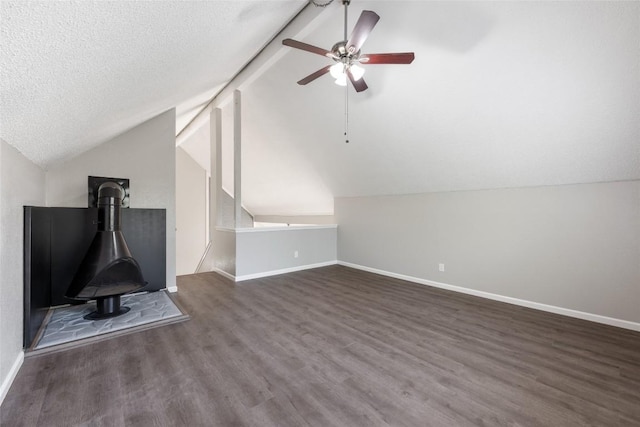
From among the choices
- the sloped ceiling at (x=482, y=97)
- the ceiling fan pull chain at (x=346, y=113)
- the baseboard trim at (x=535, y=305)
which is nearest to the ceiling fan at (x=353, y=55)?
the sloped ceiling at (x=482, y=97)

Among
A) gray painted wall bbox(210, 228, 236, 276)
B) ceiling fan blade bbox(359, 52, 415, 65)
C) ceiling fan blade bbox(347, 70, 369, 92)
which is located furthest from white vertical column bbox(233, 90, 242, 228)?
ceiling fan blade bbox(359, 52, 415, 65)

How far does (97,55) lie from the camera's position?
1.29 meters

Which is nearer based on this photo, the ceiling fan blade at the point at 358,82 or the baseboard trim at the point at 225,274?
the ceiling fan blade at the point at 358,82

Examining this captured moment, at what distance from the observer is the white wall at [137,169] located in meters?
3.37

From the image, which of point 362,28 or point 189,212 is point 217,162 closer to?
point 189,212

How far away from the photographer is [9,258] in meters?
1.89

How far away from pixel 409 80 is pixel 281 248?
11.4 feet

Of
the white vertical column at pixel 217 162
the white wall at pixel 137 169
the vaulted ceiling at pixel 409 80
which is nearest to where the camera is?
the vaulted ceiling at pixel 409 80

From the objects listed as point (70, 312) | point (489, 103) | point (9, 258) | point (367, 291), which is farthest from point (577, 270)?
point (70, 312)

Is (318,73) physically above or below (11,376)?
above

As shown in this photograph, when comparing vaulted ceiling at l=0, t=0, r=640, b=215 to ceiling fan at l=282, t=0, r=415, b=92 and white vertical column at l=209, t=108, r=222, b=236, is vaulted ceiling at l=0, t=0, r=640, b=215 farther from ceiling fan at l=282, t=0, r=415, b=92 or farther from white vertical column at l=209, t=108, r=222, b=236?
white vertical column at l=209, t=108, r=222, b=236

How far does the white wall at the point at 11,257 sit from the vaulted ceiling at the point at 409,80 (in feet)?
0.66

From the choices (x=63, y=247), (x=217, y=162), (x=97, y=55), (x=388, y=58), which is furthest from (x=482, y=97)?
(x=63, y=247)

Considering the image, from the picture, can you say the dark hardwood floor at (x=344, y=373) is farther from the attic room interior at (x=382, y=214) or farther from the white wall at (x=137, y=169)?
the white wall at (x=137, y=169)
